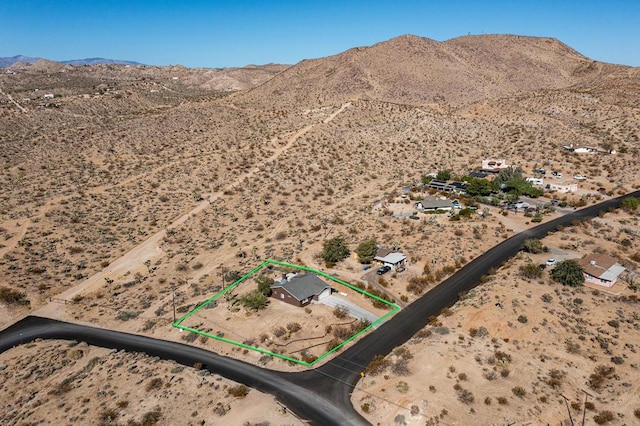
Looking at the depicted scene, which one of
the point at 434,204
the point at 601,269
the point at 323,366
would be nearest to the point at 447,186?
the point at 434,204

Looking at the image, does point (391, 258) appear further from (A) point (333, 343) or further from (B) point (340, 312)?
(A) point (333, 343)

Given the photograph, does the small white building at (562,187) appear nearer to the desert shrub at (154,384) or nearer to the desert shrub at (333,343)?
the desert shrub at (333,343)

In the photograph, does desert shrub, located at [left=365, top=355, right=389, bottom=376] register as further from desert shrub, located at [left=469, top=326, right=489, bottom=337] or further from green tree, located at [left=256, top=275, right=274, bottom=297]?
green tree, located at [left=256, top=275, right=274, bottom=297]

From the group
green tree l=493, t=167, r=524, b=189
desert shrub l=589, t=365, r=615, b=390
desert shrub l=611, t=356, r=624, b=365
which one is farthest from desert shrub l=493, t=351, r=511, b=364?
green tree l=493, t=167, r=524, b=189

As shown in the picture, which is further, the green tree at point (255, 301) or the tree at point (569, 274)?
the tree at point (569, 274)

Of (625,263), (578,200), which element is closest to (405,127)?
(578,200)

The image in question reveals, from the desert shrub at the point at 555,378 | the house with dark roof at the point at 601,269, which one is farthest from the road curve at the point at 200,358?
the house with dark roof at the point at 601,269
